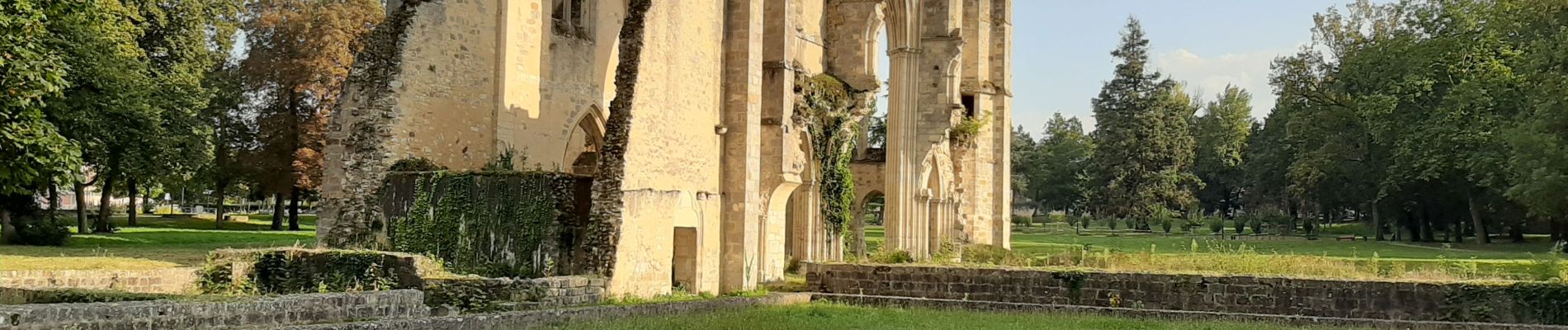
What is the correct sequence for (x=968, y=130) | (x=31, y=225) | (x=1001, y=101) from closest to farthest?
1. (x=31, y=225)
2. (x=968, y=130)
3. (x=1001, y=101)

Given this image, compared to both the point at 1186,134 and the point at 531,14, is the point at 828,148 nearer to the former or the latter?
the point at 531,14

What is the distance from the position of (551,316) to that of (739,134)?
7855mm

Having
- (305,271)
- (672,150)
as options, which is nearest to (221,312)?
(305,271)

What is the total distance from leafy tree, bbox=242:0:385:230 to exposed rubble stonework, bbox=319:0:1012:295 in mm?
12330

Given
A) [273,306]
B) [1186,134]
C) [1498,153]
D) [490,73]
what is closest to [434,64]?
[490,73]

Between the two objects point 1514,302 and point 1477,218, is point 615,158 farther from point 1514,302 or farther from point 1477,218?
point 1477,218

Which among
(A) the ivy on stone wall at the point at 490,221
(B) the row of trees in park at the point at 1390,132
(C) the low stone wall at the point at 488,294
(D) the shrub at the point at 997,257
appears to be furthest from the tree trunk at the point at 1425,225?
(C) the low stone wall at the point at 488,294

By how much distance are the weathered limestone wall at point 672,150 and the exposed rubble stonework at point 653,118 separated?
34mm

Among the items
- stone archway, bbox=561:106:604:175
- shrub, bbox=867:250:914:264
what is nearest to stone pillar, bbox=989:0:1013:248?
shrub, bbox=867:250:914:264

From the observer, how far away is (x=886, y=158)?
29406 mm

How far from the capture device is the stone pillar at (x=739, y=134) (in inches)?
847

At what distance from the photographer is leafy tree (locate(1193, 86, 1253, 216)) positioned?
250 ft

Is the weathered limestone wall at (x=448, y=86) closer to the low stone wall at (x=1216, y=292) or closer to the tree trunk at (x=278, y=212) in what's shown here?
the low stone wall at (x=1216, y=292)

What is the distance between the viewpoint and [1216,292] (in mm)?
19000
